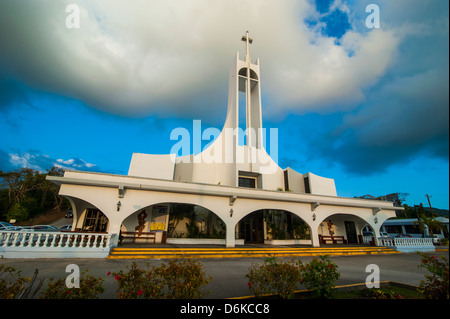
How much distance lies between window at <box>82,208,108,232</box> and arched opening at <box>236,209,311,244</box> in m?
8.71

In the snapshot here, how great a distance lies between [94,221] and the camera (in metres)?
12.0

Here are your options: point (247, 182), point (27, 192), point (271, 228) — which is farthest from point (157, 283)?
point (27, 192)

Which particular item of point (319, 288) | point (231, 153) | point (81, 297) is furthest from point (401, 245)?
point (81, 297)

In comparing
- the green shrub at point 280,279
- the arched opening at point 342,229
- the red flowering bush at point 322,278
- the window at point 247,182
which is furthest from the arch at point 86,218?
the arched opening at point 342,229

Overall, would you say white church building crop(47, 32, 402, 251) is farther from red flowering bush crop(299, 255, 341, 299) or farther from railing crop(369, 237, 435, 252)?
red flowering bush crop(299, 255, 341, 299)

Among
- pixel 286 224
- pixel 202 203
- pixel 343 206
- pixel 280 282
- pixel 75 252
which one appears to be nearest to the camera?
pixel 280 282

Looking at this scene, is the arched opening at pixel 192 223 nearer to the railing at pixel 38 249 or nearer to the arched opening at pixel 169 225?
the arched opening at pixel 169 225

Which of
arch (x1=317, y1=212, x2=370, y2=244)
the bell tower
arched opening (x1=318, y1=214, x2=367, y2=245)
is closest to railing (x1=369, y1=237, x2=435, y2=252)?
arched opening (x1=318, y1=214, x2=367, y2=245)

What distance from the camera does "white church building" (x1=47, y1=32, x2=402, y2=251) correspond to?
9.80 m

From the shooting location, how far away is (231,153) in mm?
16188

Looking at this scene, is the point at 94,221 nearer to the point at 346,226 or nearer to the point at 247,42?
the point at 346,226
